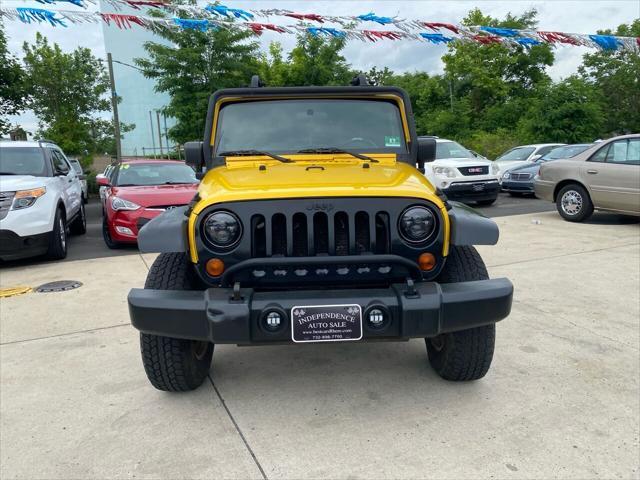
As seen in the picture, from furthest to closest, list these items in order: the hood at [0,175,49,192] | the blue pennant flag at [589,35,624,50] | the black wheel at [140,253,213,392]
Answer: the blue pennant flag at [589,35,624,50] < the hood at [0,175,49,192] < the black wheel at [140,253,213,392]

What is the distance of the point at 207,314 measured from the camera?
2416 millimetres

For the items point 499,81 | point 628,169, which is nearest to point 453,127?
point 499,81

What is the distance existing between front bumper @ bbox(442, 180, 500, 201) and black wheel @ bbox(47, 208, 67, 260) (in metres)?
7.47

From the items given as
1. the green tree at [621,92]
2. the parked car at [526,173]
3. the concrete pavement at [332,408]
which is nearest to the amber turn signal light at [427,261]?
the concrete pavement at [332,408]

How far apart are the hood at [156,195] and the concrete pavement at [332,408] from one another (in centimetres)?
315

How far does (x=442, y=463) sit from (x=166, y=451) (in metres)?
1.35

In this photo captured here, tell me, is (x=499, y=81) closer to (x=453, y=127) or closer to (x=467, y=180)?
(x=453, y=127)

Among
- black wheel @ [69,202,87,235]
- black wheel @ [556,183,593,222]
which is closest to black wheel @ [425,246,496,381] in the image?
black wheel @ [556,183,593,222]

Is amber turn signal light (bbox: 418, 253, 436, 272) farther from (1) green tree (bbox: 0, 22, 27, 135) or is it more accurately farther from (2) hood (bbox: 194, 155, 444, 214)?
(1) green tree (bbox: 0, 22, 27, 135)

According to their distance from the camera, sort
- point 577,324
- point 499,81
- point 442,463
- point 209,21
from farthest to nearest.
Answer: point 499,81 → point 209,21 → point 577,324 → point 442,463

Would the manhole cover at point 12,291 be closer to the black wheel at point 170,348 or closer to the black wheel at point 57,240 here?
the black wheel at point 57,240

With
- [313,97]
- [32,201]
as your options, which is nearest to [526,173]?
[313,97]

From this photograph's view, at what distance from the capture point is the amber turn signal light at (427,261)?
2658 millimetres

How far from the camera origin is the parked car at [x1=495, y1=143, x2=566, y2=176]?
14.0 metres
